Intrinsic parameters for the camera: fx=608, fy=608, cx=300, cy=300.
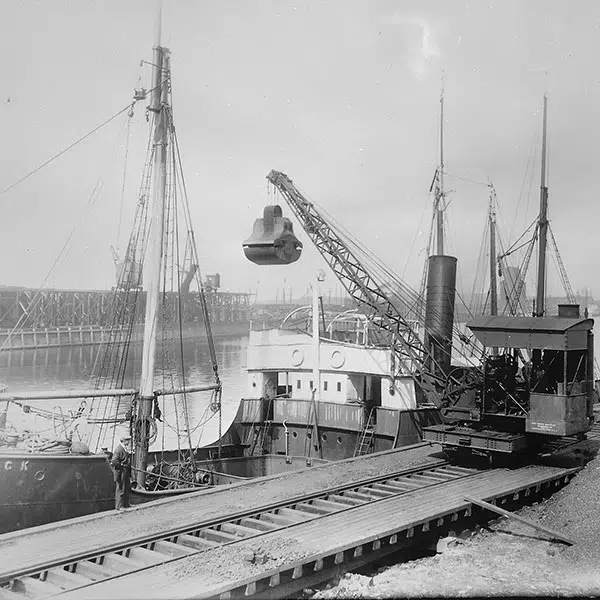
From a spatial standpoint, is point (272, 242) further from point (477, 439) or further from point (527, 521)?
point (527, 521)

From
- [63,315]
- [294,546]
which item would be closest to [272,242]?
[294,546]

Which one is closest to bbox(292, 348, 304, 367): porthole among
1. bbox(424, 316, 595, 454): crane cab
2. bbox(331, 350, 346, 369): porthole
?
bbox(331, 350, 346, 369): porthole

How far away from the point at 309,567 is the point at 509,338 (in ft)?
27.2

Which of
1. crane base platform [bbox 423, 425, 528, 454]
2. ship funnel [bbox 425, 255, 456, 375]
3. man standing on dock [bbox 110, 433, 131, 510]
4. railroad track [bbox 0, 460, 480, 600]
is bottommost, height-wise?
railroad track [bbox 0, 460, 480, 600]

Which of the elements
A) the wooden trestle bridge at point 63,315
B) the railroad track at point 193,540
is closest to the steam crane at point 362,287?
the railroad track at point 193,540

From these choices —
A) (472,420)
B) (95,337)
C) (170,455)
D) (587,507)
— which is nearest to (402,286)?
(472,420)

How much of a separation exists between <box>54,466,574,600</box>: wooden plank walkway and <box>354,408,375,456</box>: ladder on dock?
8.15 meters

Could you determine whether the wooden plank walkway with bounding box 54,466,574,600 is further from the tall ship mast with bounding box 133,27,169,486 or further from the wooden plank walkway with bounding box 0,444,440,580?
the tall ship mast with bounding box 133,27,169,486

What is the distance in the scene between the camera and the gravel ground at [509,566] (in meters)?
8.88

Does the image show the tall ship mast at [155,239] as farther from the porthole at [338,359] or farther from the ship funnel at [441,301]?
the ship funnel at [441,301]

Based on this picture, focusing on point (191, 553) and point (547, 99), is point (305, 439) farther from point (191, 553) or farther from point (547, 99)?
point (547, 99)

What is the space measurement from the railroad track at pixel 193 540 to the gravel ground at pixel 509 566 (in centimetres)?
139

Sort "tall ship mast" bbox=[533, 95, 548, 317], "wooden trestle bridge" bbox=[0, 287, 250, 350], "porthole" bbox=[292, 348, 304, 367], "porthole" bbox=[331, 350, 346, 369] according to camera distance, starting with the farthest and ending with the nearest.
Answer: "wooden trestle bridge" bbox=[0, 287, 250, 350] → "tall ship mast" bbox=[533, 95, 548, 317] → "porthole" bbox=[292, 348, 304, 367] → "porthole" bbox=[331, 350, 346, 369]

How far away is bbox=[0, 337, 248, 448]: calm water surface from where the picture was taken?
34.2 m
